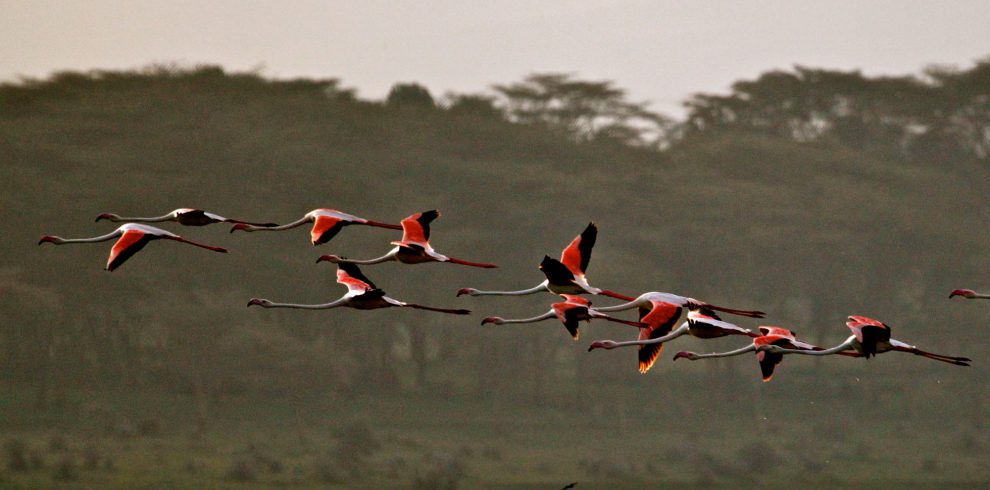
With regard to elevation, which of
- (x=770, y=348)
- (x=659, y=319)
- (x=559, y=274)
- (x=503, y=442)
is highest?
(x=559, y=274)

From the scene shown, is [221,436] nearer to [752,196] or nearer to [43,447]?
[43,447]

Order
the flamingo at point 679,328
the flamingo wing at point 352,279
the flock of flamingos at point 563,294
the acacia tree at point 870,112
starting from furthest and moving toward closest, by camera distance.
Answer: the acacia tree at point 870,112 → the flamingo wing at point 352,279 → the flock of flamingos at point 563,294 → the flamingo at point 679,328

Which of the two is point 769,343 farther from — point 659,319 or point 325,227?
point 325,227

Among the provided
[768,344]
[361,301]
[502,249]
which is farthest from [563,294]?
[502,249]

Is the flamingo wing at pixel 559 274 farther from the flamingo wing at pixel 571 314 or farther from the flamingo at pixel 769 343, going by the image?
the flamingo at pixel 769 343

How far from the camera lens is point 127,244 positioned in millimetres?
13367

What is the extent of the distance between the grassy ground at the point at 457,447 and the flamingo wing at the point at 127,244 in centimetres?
3638

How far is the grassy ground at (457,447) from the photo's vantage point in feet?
171

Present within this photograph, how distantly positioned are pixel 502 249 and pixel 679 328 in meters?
51.1

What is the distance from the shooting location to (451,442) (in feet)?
196

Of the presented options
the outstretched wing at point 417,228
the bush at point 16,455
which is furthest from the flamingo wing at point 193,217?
the bush at point 16,455

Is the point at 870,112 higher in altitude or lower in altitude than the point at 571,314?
higher

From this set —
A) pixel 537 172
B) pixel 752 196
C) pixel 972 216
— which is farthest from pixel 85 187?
pixel 972 216

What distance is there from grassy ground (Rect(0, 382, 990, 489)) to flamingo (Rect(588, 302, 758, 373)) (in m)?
37.2
